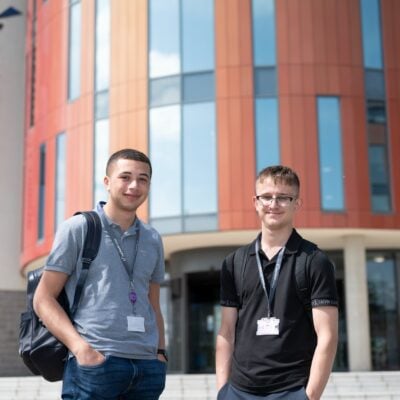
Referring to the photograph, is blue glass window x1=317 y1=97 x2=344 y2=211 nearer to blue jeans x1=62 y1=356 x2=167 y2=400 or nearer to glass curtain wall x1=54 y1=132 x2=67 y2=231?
glass curtain wall x1=54 y1=132 x2=67 y2=231

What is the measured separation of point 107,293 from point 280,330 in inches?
32.8

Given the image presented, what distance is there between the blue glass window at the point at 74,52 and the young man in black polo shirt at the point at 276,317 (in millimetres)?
18467

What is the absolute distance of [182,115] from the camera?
1981 cm

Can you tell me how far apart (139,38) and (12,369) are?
13.1 meters

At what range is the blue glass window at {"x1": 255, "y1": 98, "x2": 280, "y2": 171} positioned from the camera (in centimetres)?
1911

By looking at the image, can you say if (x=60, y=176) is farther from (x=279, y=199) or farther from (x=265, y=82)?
(x=279, y=199)

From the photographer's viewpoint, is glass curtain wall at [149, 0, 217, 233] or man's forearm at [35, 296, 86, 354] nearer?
man's forearm at [35, 296, 86, 354]

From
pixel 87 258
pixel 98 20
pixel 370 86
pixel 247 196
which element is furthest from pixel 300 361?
pixel 98 20

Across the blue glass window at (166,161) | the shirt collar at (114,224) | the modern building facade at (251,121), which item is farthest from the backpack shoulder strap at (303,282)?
the blue glass window at (166,161)

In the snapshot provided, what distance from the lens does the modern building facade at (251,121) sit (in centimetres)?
1906

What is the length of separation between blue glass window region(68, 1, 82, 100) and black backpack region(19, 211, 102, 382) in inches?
724

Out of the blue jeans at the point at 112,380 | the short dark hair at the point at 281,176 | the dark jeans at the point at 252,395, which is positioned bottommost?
the dark jeans at the point at 252,395

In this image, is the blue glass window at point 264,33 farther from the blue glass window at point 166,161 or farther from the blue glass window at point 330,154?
the blue glass window at point 166,161

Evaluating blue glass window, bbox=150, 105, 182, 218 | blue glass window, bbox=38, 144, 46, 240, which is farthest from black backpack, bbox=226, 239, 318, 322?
blue glass window, bbox=38, 144, 46, 240
